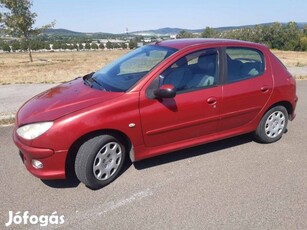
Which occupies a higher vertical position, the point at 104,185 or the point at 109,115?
the point at 109,115

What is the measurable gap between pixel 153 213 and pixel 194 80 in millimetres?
1752

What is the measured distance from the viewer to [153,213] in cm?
298

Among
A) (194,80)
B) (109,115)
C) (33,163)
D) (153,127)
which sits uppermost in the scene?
(194,80)

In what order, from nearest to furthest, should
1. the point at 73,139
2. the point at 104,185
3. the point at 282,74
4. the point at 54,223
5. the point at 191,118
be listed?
the point at 54,223 < the point at 73,139 < the point at 104,185 < the point at 191,118 < the point at 282,74

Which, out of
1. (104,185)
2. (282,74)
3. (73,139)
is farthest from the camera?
(282,74)

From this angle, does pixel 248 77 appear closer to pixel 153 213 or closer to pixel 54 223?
pixel 153 213

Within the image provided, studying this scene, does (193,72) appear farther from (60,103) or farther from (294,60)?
(294,60)

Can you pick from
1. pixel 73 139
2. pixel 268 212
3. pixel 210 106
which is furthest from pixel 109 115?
pixel 268 212

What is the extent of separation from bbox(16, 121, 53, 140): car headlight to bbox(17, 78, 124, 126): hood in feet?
0.19

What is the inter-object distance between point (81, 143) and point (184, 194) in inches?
50.0

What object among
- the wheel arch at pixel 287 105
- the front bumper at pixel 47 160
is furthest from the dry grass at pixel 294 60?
the front bumper at pixel 47 160

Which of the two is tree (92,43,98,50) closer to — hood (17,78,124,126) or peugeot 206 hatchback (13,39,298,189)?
peugeot 206 hatchback (13,39,298,189)

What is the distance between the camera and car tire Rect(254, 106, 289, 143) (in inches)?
179

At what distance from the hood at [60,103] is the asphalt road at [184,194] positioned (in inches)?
32.7
